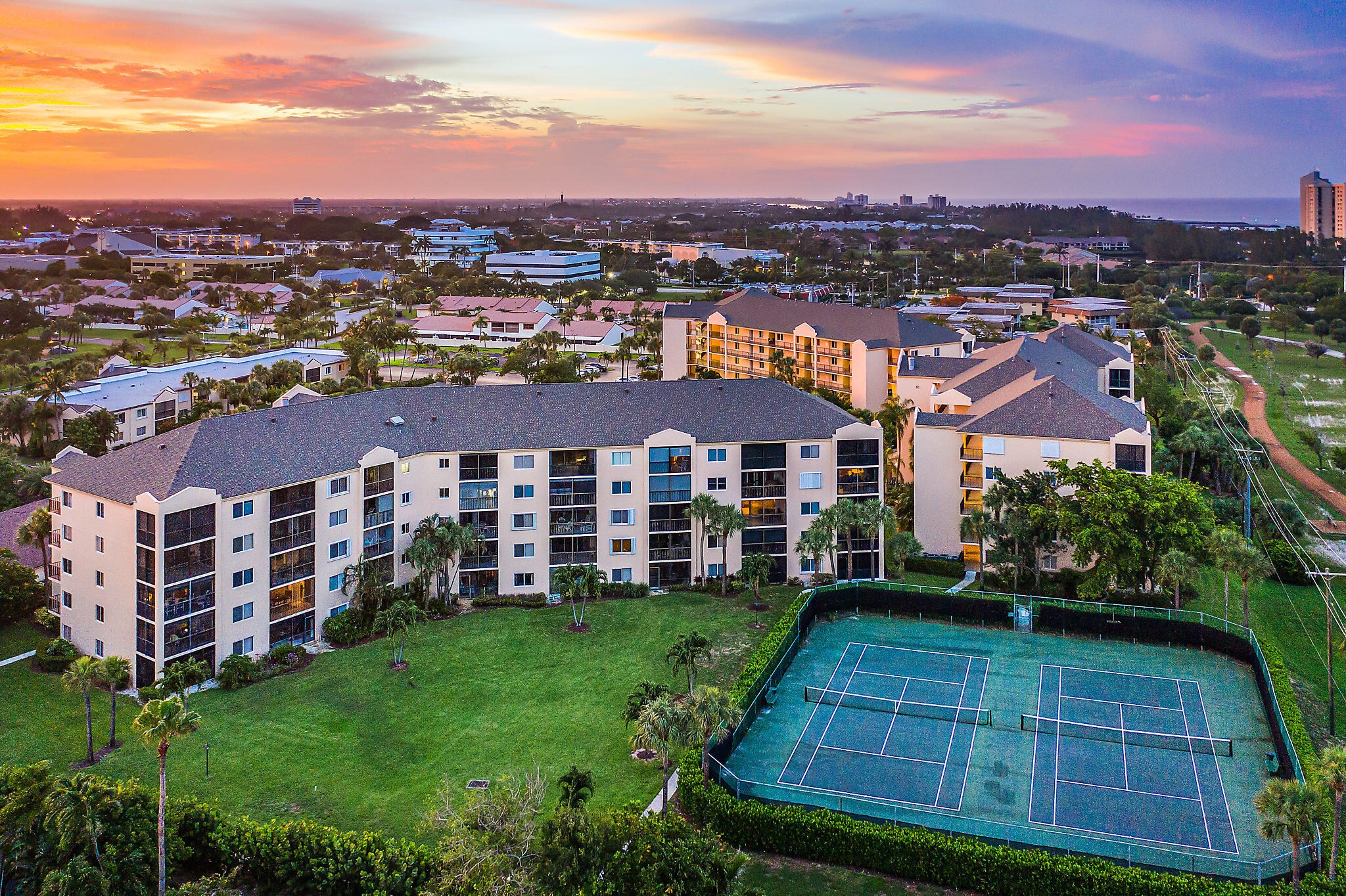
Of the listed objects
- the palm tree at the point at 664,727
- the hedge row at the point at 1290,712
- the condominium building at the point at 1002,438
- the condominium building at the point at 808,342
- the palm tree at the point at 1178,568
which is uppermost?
the condominium building at the point at 808,342

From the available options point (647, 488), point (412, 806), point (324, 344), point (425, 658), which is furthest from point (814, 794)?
point (324, 344)

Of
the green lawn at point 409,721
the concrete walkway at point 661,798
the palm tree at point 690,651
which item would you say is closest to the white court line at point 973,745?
the concrete walkway at point 661,798

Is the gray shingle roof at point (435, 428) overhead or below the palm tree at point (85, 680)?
overhead

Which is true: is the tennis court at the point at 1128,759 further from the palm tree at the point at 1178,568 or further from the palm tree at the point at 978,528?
the palm tree at the point at 978,528

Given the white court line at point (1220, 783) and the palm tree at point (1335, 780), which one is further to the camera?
the white court line at point (1220, 783)

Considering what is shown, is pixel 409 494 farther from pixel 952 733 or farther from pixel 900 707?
pixel 952 733

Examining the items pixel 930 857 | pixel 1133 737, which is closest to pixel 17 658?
pixel 930 857
